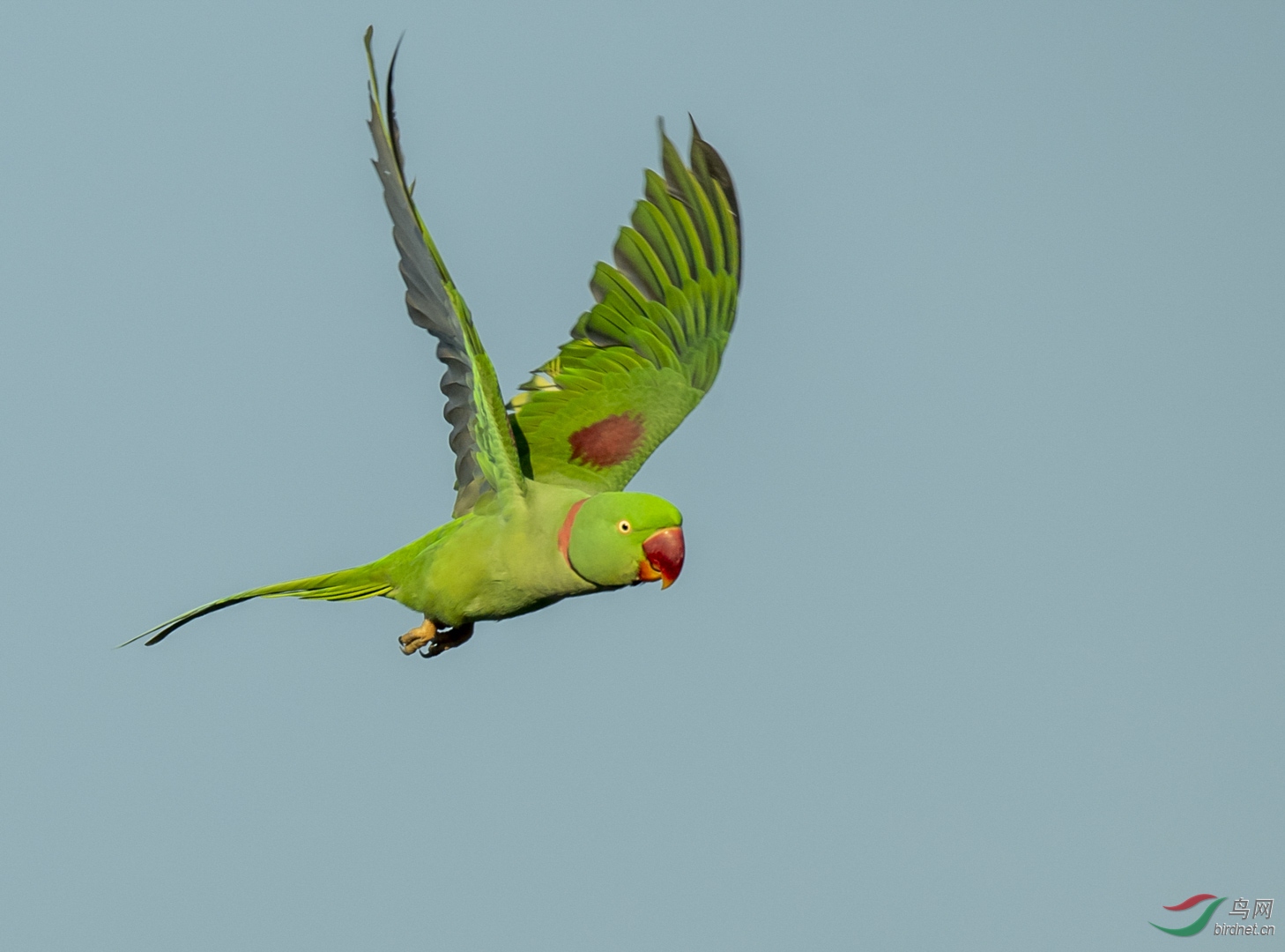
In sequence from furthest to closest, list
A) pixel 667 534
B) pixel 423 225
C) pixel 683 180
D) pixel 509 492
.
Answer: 1. pixel 683 180
2. pixel 509 492
3. pixel 667 534
4. pixel 423 225

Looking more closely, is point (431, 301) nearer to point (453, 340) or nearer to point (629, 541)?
point (453, 340)

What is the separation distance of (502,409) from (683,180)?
2.02 meters

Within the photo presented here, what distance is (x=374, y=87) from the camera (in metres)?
7.05

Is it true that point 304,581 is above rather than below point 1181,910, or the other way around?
above

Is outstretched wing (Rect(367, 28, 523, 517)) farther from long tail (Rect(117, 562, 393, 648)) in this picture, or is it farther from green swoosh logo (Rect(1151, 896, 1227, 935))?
green swoosh logo (Rect(1151, 896, 1227, 935))

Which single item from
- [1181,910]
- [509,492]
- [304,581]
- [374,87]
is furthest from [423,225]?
[1181,910]

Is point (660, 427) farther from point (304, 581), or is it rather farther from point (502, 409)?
point (304, 581)

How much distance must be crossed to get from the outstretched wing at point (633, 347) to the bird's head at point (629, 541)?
1230mm

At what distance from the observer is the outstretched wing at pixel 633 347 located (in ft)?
31.5

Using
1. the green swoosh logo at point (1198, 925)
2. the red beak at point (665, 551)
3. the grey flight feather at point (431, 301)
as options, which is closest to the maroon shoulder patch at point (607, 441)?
the grey flight feather at point (431, 301)

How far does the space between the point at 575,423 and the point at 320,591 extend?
1.85 metres

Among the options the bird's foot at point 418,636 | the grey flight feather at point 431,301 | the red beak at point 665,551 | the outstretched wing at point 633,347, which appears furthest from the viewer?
the outstretched wing at point 633,347

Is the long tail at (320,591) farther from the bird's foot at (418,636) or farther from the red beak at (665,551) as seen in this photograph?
the red beak at (665,551)

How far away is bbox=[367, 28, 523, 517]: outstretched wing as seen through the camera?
24.1ft
